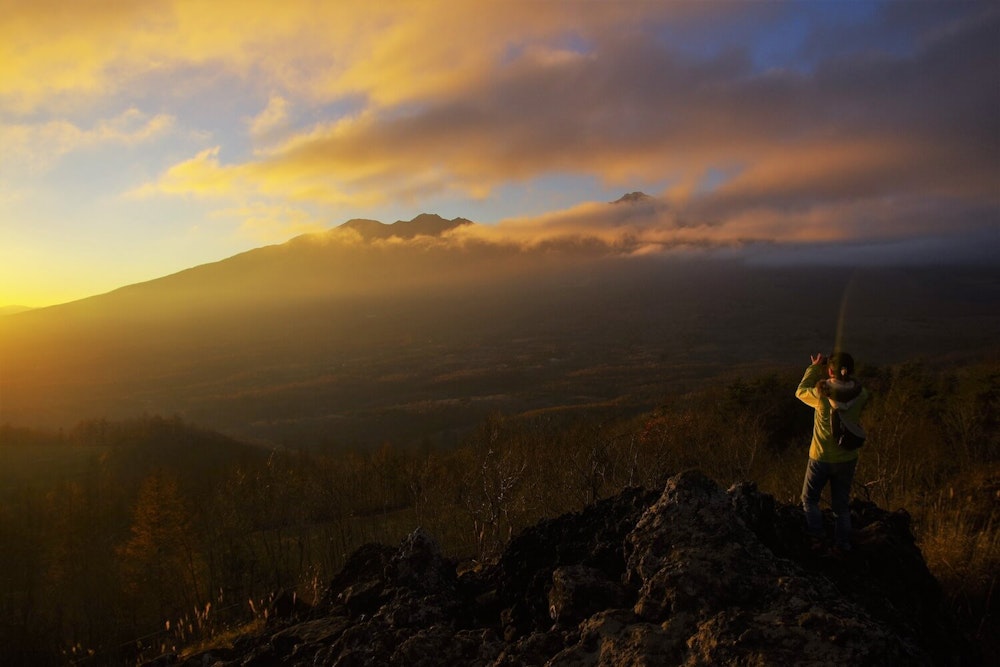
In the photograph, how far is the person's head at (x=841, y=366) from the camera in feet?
18.0

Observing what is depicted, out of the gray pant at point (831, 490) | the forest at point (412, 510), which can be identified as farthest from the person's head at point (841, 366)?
the forest at point (412, 510)

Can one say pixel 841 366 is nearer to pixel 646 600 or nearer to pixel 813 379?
pixel 813 379

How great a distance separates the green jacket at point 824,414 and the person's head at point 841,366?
18cm

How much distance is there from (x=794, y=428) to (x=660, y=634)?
3031cm

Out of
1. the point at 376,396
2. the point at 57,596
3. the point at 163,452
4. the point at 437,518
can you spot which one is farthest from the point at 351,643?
the point at 376,396

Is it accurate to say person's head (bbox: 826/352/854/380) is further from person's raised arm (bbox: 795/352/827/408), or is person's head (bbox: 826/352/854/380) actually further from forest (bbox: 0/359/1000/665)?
forest (bbox: 0/359/1000/665)

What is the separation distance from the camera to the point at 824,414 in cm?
552

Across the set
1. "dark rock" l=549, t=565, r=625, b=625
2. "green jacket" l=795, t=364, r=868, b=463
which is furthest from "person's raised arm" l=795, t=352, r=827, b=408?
"dark rock" l=549, t=565, r=625, b=625

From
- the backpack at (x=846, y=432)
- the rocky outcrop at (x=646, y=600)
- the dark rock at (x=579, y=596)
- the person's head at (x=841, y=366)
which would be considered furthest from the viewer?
the person's head at (x=841, y=366)

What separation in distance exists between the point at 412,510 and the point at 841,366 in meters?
21.5

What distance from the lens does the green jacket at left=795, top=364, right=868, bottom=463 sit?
5.36 m

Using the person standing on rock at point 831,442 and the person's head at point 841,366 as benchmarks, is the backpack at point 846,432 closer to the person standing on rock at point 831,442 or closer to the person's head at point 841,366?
the person standing on rock at point 831,442

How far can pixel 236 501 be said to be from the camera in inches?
914

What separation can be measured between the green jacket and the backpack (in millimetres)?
38
